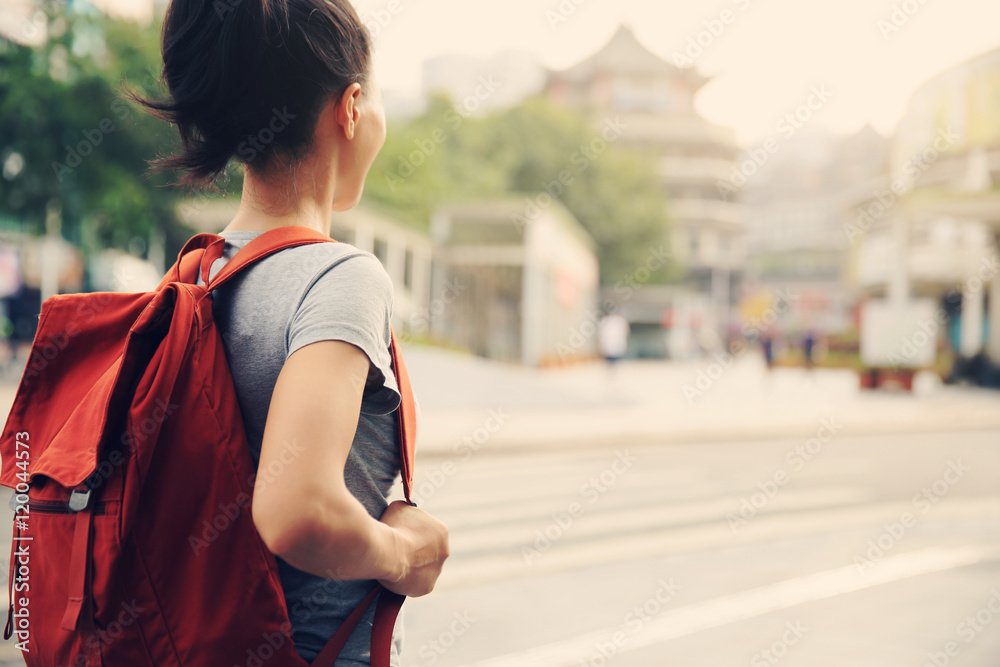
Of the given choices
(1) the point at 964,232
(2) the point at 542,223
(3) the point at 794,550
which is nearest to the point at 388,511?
(3) the point at 794,550

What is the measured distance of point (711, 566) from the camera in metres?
5.35

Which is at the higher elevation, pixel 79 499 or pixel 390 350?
pixel 390 350

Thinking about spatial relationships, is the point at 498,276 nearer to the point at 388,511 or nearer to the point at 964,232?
the point at 964,232

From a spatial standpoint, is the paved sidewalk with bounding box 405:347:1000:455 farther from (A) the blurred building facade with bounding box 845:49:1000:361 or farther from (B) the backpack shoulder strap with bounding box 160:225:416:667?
(B) the backpack shoulder strap with bounding box 160:225:416:667

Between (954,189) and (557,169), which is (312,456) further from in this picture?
(557,169)

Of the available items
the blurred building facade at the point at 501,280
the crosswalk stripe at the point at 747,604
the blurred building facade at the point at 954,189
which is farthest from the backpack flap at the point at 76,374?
the blurred building facade at the point at 954,189

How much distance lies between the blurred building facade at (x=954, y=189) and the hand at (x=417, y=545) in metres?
22.6

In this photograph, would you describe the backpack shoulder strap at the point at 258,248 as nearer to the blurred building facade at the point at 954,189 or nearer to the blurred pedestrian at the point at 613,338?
the blurred pedestrian at the point at 613,338

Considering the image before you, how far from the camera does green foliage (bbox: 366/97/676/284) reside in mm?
38312

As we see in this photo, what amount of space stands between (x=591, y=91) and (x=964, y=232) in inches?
1418

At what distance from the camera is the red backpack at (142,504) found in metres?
0.94

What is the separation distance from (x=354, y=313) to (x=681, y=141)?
193 ft

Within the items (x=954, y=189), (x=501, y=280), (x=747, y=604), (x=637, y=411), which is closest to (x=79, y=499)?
(x=747, y=604)

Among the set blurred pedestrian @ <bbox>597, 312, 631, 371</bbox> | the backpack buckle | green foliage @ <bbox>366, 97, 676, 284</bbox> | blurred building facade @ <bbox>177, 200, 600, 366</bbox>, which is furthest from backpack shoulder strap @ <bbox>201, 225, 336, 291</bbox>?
green foliage @ <bbox>366, 97, 676, 284</bbox>
